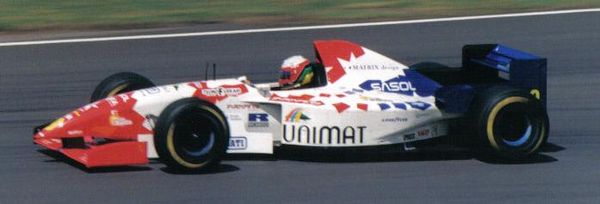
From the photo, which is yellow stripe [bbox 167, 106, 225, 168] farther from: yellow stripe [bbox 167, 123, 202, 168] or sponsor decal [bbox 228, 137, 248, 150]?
sponsor decal [bbox 228, 137, 248, 150]

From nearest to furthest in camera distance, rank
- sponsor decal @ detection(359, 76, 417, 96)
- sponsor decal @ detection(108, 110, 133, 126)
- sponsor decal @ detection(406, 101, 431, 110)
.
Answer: sponsor decal @ detection(108, 110, 133, 126) → sponsor decal @ detection(406, 101, 431, 110) → sponsor decal @ detection(359, 76, 417, 96)

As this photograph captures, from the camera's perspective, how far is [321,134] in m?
9.74

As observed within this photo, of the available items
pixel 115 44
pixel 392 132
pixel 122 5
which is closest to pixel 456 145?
pixel 392 132

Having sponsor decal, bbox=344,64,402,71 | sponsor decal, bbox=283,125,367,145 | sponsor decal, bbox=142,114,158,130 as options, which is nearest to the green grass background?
sponsor decal, bbox=344,64,402,71

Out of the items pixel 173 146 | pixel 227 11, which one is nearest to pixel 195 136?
pixel 173 146

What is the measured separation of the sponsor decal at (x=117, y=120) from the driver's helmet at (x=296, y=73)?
146 cm

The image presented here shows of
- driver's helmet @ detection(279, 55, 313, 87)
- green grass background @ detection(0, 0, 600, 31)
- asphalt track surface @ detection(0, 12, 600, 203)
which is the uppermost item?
green grass background @ detection(0, 0, 600, 31)

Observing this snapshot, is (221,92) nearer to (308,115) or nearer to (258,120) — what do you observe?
(258,120)

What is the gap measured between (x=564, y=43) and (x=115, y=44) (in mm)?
4957

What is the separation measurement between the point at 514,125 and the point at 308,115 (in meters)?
1.52

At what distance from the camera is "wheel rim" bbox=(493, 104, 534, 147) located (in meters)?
9.80

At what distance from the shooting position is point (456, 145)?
1018 cm

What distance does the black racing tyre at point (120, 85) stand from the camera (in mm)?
10352

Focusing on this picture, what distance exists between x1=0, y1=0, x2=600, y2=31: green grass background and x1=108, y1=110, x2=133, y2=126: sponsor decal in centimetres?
674
